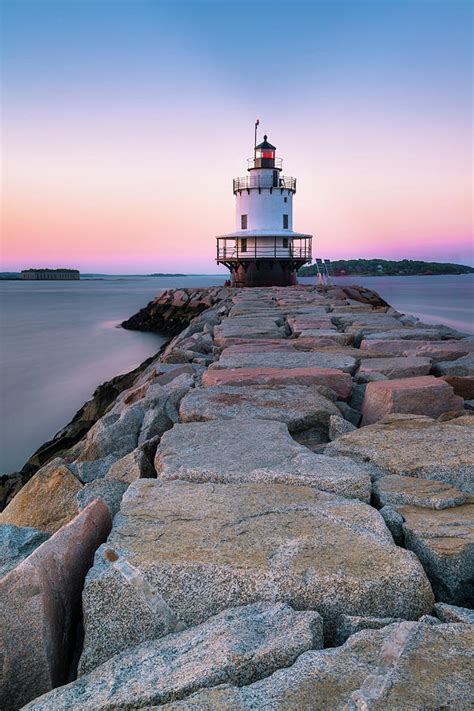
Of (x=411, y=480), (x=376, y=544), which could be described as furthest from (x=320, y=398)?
(x=376, y=544)

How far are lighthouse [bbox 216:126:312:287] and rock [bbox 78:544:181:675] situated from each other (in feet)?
67.6

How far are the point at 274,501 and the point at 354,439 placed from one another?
0.59 metres

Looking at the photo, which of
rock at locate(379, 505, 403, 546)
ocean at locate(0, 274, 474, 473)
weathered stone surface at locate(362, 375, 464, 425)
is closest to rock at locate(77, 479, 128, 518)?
rock at locate(379, 505, 403, 546)

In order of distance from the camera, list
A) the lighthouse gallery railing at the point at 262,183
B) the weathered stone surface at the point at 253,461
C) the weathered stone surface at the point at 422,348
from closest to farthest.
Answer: the weathered stone surface at the point at 253,461 → the weathered stone surface at the point at 422,348 → the lighthouse gallery railing at the point at 262,183

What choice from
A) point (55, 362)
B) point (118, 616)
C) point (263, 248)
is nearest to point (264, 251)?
point (263, 248)

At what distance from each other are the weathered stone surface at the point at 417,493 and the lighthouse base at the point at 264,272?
801 inches

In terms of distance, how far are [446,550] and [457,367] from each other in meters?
2.02

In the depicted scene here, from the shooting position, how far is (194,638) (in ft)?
3.55

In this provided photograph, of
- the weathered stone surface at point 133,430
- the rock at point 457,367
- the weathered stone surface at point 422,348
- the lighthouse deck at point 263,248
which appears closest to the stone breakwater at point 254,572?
the weathered stone surface at point 133,430

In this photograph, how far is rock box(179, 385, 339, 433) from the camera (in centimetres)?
232

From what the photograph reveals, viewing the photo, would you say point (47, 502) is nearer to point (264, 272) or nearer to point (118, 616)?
point (118, 616)

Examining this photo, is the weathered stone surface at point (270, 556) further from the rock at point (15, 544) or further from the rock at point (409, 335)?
the rock at point (409, 335)

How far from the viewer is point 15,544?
5.27 ft

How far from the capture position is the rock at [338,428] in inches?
87.7
